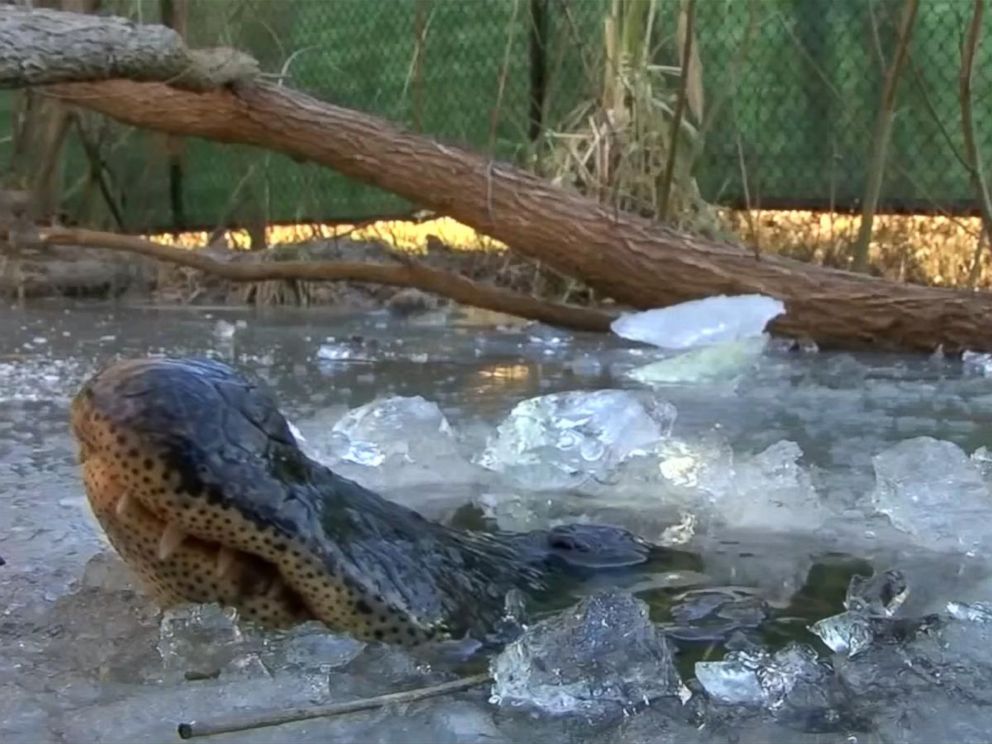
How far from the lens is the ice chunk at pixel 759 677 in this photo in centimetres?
124

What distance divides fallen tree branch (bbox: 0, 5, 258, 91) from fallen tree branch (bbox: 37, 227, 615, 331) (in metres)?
0.58

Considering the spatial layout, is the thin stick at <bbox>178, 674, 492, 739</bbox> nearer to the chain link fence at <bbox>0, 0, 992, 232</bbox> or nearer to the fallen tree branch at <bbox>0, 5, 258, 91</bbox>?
the fallen tree branch at <bbox>0, 5, 258, 91</bbox>

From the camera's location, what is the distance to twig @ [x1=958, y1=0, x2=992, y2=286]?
4363 millimetres

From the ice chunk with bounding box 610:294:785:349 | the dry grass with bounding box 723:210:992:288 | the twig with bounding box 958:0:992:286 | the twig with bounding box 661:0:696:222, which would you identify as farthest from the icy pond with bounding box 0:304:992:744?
the dry grass with bounding box 723:210:992:288

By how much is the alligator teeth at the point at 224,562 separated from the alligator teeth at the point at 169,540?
35mm

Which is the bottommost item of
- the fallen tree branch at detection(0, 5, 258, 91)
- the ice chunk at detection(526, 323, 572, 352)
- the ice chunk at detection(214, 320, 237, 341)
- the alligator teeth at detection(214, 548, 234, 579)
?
the ice chunk at detection(214, 320, 237, 341)

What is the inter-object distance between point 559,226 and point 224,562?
3.28 meters

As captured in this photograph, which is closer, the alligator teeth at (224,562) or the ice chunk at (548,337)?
the alligator teeth at (224,562)

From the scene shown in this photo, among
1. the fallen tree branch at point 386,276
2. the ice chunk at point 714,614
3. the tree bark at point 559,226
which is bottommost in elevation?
the fallen tree branch at point 386,276

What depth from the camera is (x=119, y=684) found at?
4.14 feet

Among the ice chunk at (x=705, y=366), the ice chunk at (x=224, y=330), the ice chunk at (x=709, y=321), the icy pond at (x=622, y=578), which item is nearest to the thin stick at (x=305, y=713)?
the icy pond at (x=622, y=578)

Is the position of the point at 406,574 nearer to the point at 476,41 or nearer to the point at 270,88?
the point at 270,88

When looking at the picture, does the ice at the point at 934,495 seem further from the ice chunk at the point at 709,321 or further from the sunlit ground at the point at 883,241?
the sunlit ground at the point at 883,241

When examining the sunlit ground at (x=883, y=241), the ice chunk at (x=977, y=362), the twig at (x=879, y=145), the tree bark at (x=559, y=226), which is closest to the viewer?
the ice chunk at (x=977, y=362)
